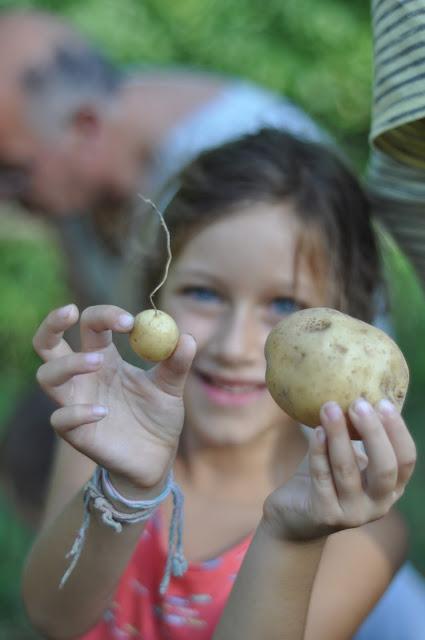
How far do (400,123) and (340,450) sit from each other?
696 millimetres

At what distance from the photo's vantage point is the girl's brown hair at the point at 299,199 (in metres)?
2.08

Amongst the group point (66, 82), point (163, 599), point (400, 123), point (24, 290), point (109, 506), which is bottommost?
point (24, 290)

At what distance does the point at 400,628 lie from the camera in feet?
6.95

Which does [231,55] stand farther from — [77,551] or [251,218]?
[77,551]

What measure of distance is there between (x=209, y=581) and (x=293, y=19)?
4437 millimetres

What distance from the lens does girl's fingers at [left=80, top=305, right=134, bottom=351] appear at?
4.53 ft

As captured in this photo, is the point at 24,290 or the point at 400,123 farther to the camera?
the point at 24,290

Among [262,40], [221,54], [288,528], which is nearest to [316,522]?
[288,528]

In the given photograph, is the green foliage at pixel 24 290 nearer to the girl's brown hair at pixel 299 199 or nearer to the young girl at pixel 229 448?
the young girl at pixel 229 448

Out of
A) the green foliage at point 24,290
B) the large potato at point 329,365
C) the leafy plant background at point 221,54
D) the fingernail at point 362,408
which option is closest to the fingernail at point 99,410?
the large potato at point 329,365

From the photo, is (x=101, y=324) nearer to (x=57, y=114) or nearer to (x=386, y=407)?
(x=386, y=407)

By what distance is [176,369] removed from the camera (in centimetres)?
143

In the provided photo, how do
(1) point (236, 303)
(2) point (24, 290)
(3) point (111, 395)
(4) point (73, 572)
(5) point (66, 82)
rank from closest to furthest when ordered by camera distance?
(3) point (111, 395) < (4) point (73, 572) < (1) point (236, 303) < (5) point (66, 82) < (2) point (24, 290)

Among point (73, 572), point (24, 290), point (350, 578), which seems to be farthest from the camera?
point (24, 290)
